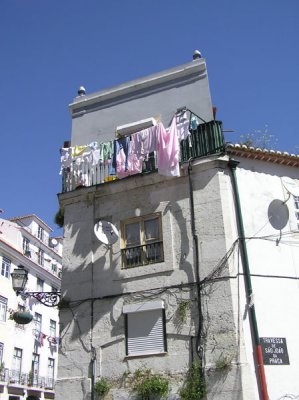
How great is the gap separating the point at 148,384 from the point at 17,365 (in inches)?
1074

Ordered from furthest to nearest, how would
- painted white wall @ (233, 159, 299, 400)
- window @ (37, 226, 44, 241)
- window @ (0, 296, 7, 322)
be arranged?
window @ (37, 226, 44, 241) → window @ (0, 296, 7, 322) → painted white wall @ (233, 159, 299, 400)

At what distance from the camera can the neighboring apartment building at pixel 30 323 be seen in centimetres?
3425

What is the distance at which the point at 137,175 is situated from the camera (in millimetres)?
13312

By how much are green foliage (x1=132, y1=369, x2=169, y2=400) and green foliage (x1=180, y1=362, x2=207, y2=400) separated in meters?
0.46

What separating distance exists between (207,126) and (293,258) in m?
4.15

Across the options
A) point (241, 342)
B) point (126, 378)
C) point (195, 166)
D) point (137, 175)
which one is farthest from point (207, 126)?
point (126, 378)

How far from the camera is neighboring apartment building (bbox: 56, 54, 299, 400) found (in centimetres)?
1094

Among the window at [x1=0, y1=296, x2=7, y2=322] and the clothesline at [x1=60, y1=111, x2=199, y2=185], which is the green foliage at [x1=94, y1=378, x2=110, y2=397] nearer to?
the clothesline at [x1=60, y1=111, x2=199, y2=185]

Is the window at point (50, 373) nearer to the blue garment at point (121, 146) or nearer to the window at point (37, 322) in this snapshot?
the window at point (37, 322)

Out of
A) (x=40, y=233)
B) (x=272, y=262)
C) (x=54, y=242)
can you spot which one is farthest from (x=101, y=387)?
(x=40, y=233)

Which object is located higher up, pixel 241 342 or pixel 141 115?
pixel 141 115

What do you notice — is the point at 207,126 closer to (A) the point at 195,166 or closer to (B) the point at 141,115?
(A) the point at 195,166

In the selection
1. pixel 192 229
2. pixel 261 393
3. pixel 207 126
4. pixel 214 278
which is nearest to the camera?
pixel 261 393

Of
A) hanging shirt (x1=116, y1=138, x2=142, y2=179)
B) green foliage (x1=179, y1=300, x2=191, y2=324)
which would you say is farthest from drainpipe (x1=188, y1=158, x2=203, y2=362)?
hanging shirt (x1=116, y1=138, x2=142, y2=179)
